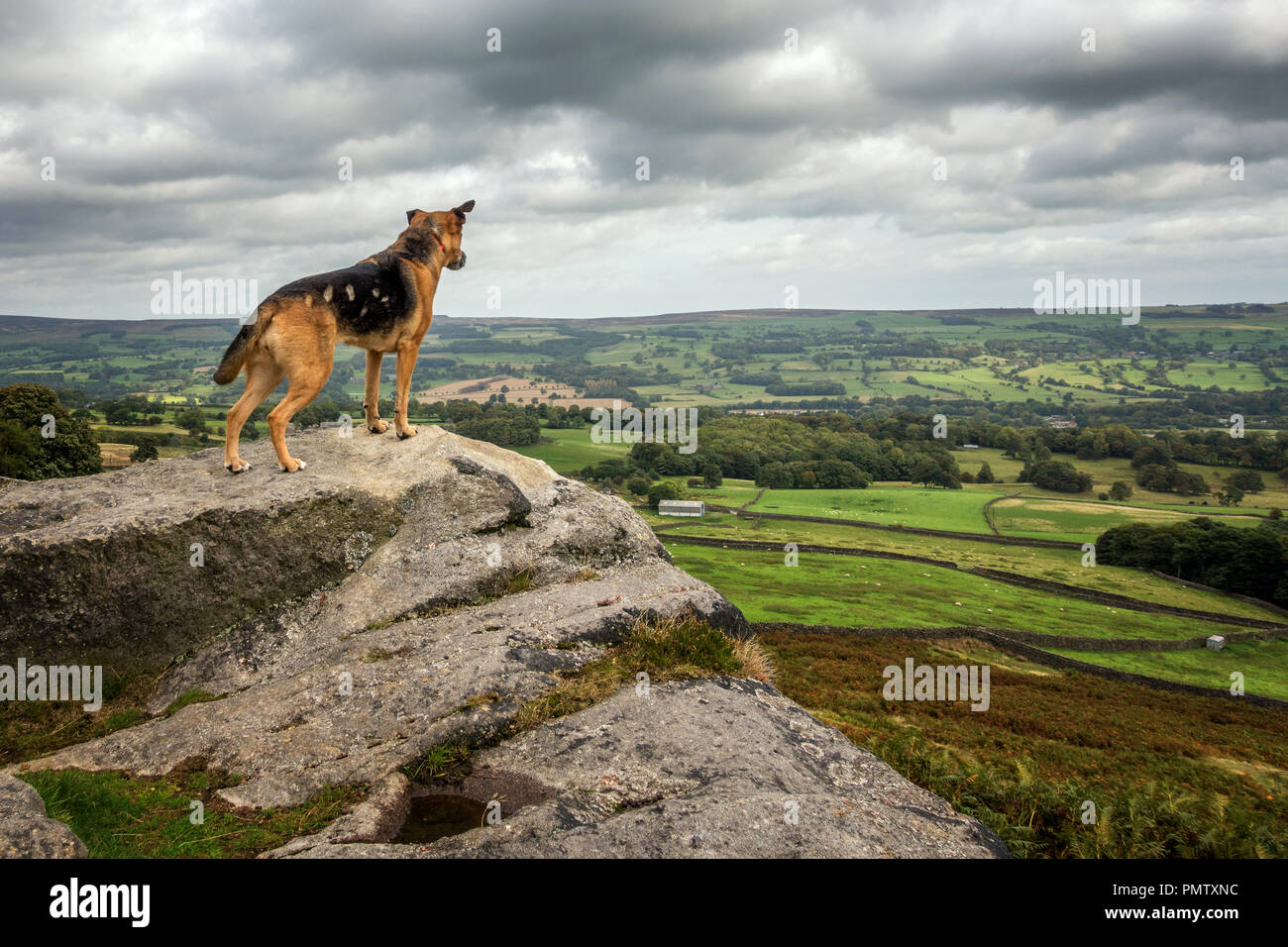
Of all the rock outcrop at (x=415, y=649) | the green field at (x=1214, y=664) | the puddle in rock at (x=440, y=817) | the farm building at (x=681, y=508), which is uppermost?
the rock outcrop at (x=415, y=649)

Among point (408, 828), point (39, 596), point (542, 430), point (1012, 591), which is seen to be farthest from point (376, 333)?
point (542, 430)

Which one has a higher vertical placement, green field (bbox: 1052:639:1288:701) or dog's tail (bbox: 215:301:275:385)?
dog's tail (bbox: 215:301:275:385)

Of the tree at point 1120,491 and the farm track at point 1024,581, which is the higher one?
the tree at point 1120,491

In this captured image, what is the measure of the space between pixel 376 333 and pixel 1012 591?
77.2m

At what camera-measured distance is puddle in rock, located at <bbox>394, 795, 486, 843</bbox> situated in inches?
248

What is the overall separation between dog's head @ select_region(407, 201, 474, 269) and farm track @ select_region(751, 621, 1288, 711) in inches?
1433

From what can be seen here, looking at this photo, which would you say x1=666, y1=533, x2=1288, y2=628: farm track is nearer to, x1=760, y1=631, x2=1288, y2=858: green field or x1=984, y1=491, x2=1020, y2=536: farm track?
x1=984, y1=491, x2=1020, y2=536: farm track

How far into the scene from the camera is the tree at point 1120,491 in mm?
129500

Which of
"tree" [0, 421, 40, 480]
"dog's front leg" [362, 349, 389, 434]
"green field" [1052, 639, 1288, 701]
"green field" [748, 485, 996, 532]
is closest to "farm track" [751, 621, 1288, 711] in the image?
"green field" [1052, 639, 1288, 701]

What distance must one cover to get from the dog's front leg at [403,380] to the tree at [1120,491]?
476ft

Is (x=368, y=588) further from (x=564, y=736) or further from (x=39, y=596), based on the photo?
(x=564, y=736)

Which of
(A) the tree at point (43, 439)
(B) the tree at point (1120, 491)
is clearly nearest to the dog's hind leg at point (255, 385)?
(A) the tree at point (43, 439)

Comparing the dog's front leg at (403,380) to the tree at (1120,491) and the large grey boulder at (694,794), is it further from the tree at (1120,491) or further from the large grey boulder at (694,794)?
the tree at (1120,491)
